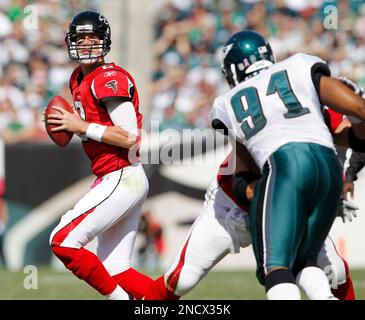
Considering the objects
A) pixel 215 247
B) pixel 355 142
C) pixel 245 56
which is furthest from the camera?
pixel 215 247

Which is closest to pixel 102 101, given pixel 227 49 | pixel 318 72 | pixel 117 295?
pixel 227 49

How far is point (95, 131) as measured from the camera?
5355 mm

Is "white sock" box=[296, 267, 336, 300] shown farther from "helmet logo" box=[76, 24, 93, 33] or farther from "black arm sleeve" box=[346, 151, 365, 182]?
"helmet logo" box=[76, 24, 93, 33]

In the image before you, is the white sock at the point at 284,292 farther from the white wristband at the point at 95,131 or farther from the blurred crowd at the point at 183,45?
the blurred crowd at the point at 183,45

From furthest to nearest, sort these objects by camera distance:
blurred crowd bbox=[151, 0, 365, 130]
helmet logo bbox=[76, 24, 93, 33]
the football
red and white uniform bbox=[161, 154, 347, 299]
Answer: blurred crowd bbox=[151, 0, 365, 130] < helmet logo bbox=[76, 24, 93, 33] < the football < red and white uniform bbox=[161, 154, 347, 299]

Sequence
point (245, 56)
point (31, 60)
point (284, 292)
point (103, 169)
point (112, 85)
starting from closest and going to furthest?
point (284, 292) → point (245, 56) → point (112, 85) → point (103, 169) → point (31, 60)

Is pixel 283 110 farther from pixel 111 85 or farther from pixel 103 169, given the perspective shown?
pixel 103 169

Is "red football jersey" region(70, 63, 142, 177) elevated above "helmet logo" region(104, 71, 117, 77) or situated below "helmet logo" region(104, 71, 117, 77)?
below

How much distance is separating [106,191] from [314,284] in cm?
146

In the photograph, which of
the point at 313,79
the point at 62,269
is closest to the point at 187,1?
the point at 62,269

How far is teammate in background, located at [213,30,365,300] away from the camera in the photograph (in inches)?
171

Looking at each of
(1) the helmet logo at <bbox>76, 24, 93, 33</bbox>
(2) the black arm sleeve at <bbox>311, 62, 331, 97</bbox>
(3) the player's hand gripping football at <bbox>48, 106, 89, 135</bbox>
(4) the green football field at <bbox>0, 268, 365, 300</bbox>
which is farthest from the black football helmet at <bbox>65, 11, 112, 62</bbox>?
(4) the green football field at <bbox>0, 268, 365, 300</bbox>

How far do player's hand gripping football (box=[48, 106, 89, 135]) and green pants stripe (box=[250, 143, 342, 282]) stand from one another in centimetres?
135

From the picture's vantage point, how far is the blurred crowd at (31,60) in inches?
476
